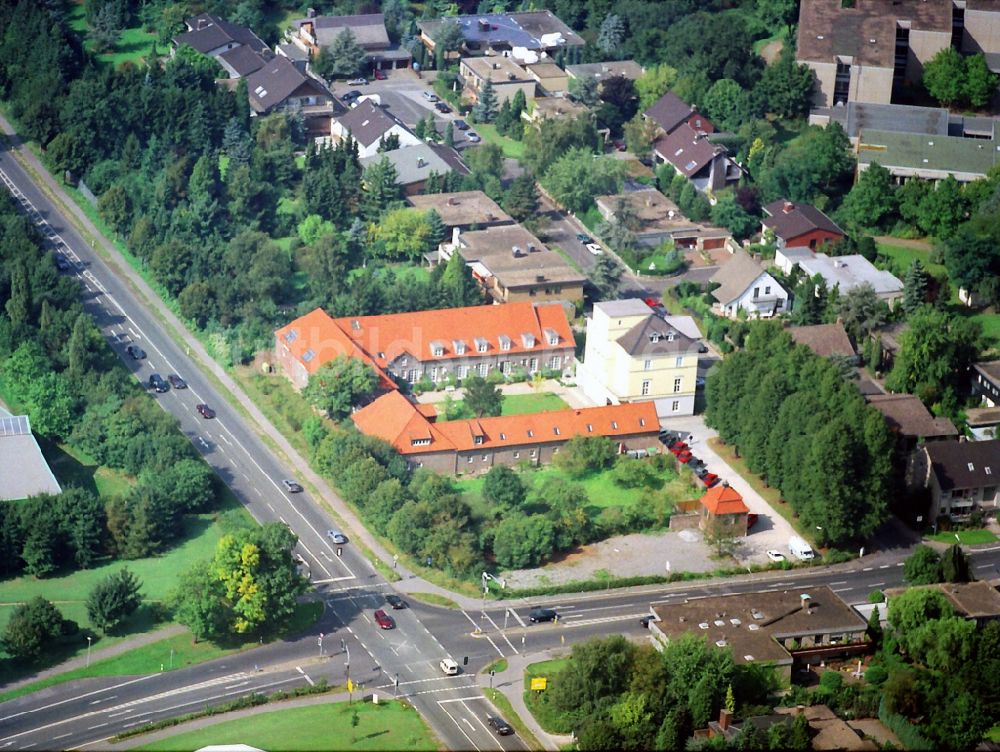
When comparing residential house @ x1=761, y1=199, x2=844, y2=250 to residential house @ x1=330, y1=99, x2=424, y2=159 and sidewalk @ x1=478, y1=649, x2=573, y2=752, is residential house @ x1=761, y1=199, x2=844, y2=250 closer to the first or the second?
residential house @ x1=330, y1=99, x2=424, y2=159

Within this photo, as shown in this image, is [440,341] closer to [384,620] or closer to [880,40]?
[384,620]

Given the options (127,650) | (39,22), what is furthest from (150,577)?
(39,22)

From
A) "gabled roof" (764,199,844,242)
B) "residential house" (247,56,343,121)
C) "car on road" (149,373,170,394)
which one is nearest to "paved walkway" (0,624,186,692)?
"car on road" (149,373,170,394)

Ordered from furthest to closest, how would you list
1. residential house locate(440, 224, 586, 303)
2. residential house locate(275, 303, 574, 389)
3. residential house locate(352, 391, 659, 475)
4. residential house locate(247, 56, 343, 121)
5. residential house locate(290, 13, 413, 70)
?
1. residential house locate(290, 13, 413, 70)
2. residential house locate(247, 56, 343, 121)
3. residential house locate(440, 224, 586, 303)
4. residential house locate(275, 303, 574, 389)
5. residential house locate(352, 391, 659, 475)

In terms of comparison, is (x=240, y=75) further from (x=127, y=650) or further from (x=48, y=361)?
(x=127, y=650)

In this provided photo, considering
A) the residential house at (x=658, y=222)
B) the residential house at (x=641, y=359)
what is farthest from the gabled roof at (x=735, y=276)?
the residential house at (x=641, y=359)

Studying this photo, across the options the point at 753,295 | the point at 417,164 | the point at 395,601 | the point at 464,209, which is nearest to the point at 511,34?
the point at 417,164
